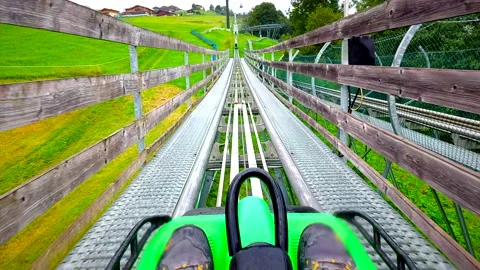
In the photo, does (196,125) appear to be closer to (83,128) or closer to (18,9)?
(18,9)

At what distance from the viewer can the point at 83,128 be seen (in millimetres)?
7777

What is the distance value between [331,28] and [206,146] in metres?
1.49

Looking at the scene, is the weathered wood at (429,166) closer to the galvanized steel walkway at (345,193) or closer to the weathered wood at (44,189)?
the galvanized steel walkway at (345,193)

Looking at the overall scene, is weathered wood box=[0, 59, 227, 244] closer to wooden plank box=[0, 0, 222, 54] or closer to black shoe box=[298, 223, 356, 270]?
wooden plank box=[0, 0, 222, 54]

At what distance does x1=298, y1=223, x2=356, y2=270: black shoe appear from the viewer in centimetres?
103

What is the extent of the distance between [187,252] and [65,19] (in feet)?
3.97

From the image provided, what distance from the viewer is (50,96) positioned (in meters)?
1.48

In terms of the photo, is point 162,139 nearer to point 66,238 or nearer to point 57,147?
point 66,238

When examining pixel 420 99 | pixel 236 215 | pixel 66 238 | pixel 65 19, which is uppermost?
pixel 65 19

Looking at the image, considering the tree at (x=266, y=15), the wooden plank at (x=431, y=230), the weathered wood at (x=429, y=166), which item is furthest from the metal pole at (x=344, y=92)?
the tree at (x=266, y=15)

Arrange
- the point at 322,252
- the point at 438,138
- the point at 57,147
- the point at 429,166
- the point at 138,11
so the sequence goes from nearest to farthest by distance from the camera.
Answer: the point at 322,252 < the point at 429,166 < the point at 438,138 < the point at 57,147 < the point at 138,11

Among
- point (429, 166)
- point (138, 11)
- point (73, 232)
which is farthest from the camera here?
point (138, 11)

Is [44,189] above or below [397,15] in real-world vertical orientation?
below

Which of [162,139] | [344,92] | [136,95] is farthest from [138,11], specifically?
[344,92]
